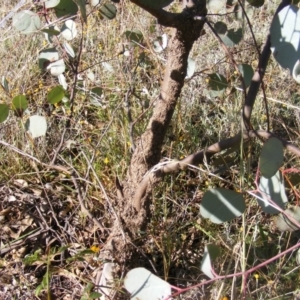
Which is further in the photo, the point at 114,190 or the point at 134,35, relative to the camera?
the point at 114,190

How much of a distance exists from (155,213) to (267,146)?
28.9 inches

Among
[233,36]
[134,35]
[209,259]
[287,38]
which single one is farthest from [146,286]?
[134,35]

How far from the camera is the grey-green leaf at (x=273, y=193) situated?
950 mm

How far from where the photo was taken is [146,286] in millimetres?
925

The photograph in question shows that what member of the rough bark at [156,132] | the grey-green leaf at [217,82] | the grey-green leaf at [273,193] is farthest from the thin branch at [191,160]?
the grey-green leaf at [217,82]

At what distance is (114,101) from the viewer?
207 cm

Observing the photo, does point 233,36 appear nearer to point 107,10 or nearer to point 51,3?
point 107,10

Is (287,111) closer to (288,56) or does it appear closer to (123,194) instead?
(123,194)

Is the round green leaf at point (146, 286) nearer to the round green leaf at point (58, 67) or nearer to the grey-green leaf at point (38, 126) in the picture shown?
the grey-green leaf at point (38, 126)

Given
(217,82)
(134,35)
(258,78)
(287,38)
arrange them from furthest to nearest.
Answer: (134,35) → (217,82) → (258,78) → (287,38)

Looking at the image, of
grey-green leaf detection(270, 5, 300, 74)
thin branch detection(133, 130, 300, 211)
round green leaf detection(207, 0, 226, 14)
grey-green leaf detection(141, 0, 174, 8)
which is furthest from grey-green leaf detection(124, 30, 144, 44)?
grey-green leaf detection(270, 5, 300, 74)

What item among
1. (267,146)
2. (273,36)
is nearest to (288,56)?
(273,36)

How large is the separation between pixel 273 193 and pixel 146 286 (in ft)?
1.01

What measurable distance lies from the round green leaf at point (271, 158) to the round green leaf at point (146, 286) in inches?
10.9
